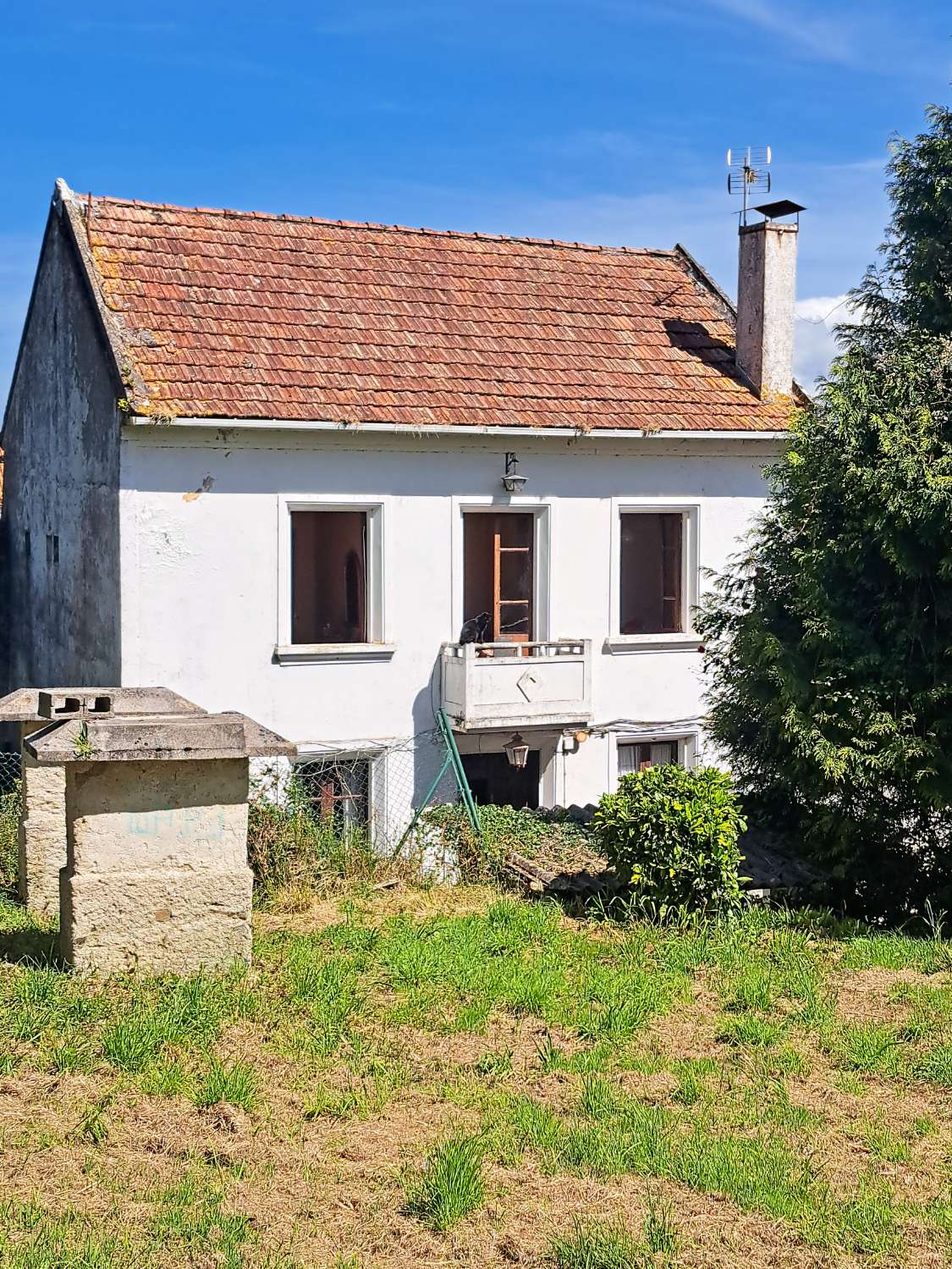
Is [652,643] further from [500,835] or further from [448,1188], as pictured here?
[448,1188]

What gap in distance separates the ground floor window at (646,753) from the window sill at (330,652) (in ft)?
11.9

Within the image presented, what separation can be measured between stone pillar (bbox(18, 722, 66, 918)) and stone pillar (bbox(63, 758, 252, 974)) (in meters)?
1.75

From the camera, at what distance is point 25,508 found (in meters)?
18.7

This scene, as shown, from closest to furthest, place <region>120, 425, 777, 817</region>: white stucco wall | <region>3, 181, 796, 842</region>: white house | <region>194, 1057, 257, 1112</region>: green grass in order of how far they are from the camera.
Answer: <region>194, 1057, 257, 1112</region>: green grass < <region>120, 425, 777, 817</region>: white stucco wall < <region>3, 181, 796, 842</region>: white house

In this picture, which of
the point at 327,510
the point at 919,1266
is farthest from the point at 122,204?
the point at 919,1266

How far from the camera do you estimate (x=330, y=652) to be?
14.7m

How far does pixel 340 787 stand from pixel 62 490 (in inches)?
208

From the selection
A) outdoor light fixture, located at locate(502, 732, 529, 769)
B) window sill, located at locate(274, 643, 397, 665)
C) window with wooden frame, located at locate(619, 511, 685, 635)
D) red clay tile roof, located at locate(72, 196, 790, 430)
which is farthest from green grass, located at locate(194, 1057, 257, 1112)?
window with wooden frame, located at locate(619, 511, 685, 635)

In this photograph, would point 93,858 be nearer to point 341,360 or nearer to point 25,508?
point 341,360

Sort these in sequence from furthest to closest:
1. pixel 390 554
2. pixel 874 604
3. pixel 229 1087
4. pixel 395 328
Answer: pixel 395 328, pixel 390 554, pixel 874 604, pixel 229 1087

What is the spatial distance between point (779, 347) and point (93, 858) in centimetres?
1310

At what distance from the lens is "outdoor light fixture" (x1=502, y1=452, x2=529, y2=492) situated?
15391 mm

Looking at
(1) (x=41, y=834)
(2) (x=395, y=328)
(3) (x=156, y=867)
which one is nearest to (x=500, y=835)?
(1) (x=41, y=834)

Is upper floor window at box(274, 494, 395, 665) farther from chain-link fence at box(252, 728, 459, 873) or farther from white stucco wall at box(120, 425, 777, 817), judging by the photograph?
chain-link fence at box(252, 728, 459, 873)
